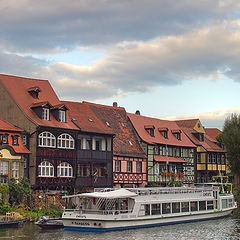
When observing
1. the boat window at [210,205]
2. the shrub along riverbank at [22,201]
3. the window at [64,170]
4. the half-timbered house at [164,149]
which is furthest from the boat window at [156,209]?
the half-timbered house at [164,149]

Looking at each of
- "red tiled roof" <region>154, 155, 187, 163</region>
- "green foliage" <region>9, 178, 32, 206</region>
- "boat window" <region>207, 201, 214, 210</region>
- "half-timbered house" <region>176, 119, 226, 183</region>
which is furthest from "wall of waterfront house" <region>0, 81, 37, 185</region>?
"half-timbered house" <region>176, 119, 226, 183</region>

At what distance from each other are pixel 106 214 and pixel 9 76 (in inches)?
861

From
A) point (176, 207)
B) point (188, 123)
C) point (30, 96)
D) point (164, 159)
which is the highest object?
point (30, 96)

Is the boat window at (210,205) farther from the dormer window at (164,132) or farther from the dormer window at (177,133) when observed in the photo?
the dormer window at (177,133)

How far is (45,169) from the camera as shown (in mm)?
50375

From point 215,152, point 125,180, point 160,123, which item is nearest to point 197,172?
point 215,152

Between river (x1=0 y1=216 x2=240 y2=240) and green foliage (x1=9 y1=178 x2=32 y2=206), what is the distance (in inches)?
172

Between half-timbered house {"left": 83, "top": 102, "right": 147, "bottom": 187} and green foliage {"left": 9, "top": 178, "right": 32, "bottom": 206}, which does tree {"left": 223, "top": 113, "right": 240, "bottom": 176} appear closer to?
half-timbered house {"left": 83, "top": 102, "right": 147, "bottom": 187}

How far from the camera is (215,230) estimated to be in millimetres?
40875

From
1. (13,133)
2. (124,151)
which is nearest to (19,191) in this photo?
(13,133)

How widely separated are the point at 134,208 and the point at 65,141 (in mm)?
13751

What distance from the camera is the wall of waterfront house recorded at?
163 feet

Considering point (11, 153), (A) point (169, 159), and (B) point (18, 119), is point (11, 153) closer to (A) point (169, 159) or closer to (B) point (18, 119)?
(B) point (18, 119)

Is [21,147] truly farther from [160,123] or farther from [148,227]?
[160,123]
